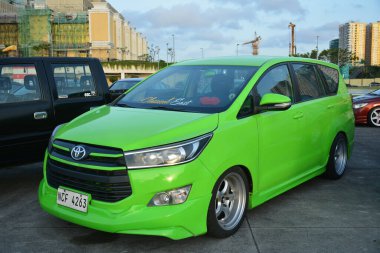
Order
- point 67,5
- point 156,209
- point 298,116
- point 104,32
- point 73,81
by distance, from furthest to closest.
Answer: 1. point 67,5
2. point 104,32
3. point 73,81
4. point 298,116
5. point 156,209

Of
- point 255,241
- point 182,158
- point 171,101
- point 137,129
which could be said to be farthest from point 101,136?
point 255,241

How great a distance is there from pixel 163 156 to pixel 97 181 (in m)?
0.56

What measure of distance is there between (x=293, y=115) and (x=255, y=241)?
1.54m

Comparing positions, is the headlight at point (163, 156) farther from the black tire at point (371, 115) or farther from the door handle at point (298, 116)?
the black tire at point (371, 115)

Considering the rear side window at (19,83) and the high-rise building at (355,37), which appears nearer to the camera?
the rear side window at (19,83)

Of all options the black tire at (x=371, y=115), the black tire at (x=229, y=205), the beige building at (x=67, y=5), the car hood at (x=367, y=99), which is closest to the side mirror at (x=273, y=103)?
the black tire at (x=229, y=205)

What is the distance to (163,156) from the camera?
348 cm

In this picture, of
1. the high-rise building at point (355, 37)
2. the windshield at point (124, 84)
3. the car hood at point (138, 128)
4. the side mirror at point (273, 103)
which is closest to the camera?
the car hood at point (138, 128)

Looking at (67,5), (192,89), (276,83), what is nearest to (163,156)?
(192,89)

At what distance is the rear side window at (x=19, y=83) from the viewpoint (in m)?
5.25

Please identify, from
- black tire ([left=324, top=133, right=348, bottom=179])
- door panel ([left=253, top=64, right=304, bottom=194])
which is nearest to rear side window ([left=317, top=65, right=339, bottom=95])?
black tire ([left=324, top=133, right=348, bottom=179])

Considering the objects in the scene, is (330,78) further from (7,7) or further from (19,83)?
(7,7)

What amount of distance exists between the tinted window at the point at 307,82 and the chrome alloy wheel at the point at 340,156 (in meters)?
0.88

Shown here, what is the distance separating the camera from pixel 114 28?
11869cm
